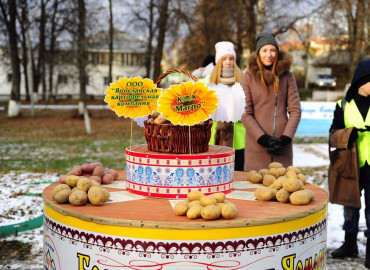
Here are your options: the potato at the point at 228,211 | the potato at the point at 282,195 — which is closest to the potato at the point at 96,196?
the potato at the point at 228,211

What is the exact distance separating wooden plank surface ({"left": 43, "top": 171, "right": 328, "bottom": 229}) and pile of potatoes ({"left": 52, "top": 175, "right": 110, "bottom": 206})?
0.12 feet

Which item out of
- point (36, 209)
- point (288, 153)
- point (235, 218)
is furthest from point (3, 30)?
point (235, 218)

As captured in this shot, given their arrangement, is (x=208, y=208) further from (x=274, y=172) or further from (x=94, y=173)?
(x=94, y=173)

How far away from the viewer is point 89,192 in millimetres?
2928

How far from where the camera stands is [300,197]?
9.71 ft

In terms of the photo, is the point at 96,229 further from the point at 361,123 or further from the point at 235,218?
the point at 361,123

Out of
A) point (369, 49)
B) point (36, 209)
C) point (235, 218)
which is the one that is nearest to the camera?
point (235, 218)

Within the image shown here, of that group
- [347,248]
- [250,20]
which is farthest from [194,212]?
[250,20]

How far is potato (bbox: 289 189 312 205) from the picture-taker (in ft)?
9.70

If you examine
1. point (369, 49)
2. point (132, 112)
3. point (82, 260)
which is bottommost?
point (82, 260)

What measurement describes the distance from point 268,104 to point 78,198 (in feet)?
8.17

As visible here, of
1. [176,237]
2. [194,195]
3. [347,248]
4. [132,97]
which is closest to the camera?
[176,237]

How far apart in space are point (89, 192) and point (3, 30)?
26345mm

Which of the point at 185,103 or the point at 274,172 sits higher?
the point at 185,103
